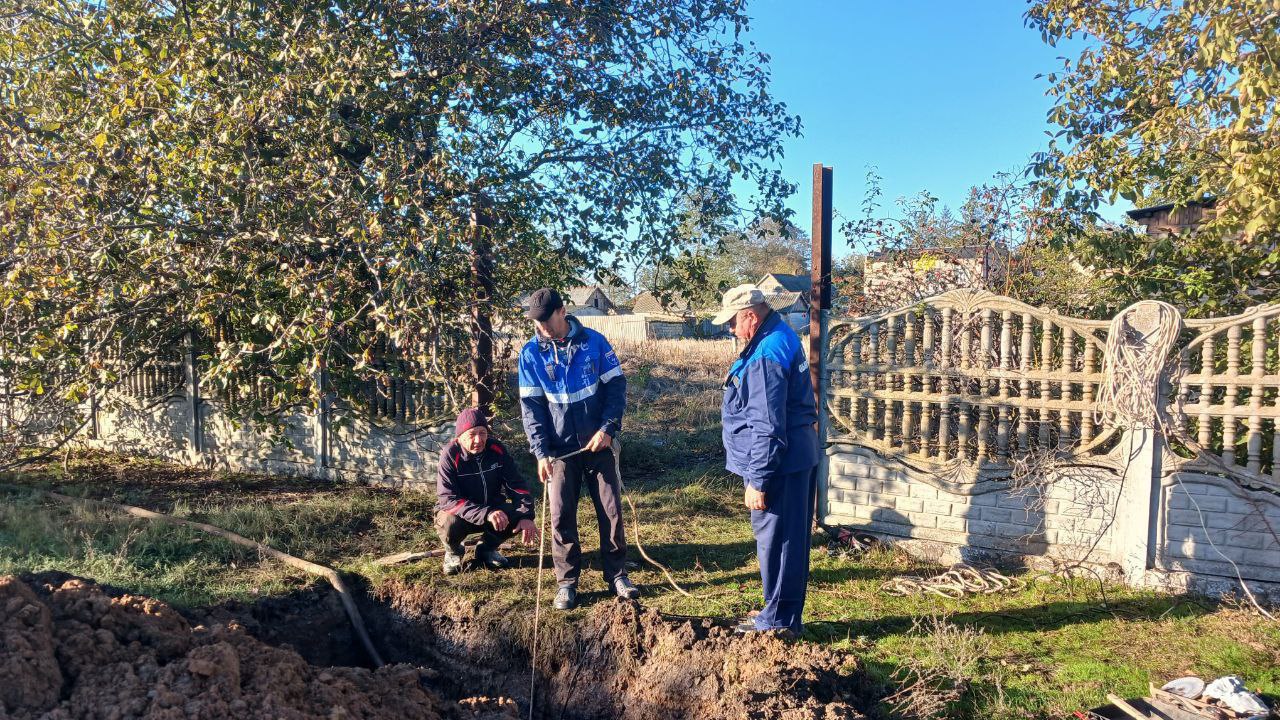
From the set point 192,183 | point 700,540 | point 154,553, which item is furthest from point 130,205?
point 700,540

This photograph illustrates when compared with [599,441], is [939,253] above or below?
above

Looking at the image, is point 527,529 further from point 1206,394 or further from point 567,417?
point 1206,394

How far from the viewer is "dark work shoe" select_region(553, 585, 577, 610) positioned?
4520 millimetres

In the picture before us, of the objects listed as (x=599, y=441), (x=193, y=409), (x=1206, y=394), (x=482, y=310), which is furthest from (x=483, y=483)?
(x=193, y=409)

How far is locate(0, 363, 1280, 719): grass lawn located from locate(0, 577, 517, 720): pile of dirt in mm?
1137

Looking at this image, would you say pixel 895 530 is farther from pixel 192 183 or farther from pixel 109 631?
pixel 192 183

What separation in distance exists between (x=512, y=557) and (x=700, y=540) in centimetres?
Result: 152

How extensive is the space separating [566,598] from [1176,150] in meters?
5.43

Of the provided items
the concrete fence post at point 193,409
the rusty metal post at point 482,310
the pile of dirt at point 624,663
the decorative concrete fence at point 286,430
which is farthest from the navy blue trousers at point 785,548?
the concrete fence post at point 193,409

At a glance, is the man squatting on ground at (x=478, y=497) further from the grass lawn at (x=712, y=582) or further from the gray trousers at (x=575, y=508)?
the gray trousers at (x=575, y=508)

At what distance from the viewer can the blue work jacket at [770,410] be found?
3818mm

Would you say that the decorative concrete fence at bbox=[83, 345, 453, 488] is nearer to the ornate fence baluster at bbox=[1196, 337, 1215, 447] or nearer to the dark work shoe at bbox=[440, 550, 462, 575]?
the dark work shoe at bbox=[440, 550, 462, 575]

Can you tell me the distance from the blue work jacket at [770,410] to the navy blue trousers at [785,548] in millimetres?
85

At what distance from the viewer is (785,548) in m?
3.98
